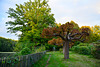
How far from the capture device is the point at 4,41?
20047mm

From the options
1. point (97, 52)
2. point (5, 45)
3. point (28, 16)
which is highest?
point (28, 16)

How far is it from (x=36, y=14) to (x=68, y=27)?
47.0 feet

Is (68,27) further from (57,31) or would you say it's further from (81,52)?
(81,52)

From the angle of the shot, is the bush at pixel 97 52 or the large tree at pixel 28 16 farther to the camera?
the large tree at pixel 28 16

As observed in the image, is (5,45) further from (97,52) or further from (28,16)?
(97,52)

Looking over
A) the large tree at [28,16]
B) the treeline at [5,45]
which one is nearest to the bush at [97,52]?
the large tree at [28,16]

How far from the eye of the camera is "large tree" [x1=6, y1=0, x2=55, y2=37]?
2256 cm

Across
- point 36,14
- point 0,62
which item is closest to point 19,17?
point 36,14

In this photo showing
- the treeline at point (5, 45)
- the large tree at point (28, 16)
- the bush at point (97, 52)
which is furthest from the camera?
the large tree at point (28, 16)

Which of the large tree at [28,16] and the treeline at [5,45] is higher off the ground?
the large tree at [28,16]

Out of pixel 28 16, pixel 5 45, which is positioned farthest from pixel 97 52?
pixel 5 45

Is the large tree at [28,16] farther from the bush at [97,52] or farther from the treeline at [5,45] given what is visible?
the bush at [97,52]

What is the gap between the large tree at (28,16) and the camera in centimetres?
2256

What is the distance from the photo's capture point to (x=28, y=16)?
2289 cm
